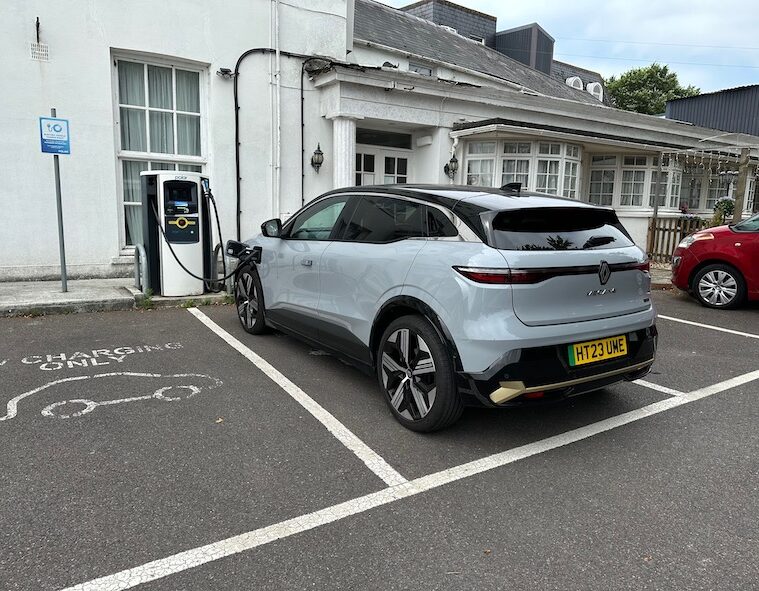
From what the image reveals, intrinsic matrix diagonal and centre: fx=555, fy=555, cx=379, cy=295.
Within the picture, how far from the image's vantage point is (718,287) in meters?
7.91

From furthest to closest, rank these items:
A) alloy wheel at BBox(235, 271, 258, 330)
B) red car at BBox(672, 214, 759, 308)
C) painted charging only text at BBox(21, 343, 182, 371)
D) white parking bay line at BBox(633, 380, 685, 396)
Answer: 1. red car at BBox(672, 214, 759, 308)
2. alloy wheel at BBox(235, 271, 258, 330)
3. painted charging only text at BBox(21, 343, 182, 371)
4. white parking bay line at BBox(633, 380, 685, 396)

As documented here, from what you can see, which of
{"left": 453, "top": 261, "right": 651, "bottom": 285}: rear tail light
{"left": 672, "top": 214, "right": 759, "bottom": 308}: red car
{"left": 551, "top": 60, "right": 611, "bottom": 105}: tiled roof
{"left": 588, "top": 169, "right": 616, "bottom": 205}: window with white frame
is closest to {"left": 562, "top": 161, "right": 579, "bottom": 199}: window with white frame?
{"left": 588, "top": 169, "right": 616, "bottom": 205}: window with white frame

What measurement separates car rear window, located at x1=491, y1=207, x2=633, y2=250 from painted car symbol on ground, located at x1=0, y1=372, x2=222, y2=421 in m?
2.58

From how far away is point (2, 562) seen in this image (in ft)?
7.42

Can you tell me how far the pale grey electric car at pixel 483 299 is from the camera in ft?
10.3

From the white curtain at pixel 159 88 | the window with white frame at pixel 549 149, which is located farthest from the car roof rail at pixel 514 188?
the window with white frame at pixel 549 149

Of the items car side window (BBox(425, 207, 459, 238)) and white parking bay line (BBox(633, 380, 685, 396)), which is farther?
white parking bay line (BBox(633, 380, 685, 396))

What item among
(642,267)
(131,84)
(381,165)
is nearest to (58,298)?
(131,84)

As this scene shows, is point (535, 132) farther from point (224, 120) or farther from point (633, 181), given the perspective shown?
point (224, 120)

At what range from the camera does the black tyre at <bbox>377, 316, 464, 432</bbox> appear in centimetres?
332

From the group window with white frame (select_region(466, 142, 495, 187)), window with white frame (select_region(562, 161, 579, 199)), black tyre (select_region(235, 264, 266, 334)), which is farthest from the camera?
window with white frame (select_region(562, 161, 579, 199))

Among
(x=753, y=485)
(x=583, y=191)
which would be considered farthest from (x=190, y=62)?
(x=583, y=191)

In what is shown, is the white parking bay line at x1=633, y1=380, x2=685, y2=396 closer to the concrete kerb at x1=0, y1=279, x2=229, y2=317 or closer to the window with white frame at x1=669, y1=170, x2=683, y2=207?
the concrete kerb at x1=0, y1=279, x2=229, y2=317

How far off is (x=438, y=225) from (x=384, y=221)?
58 centimetres
